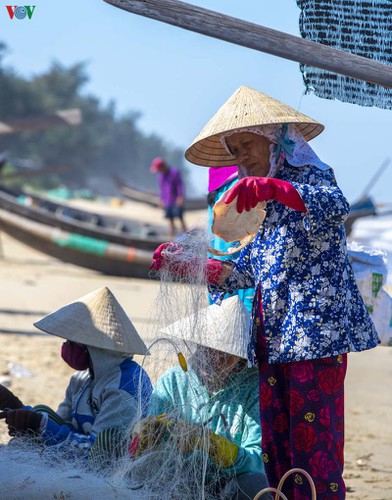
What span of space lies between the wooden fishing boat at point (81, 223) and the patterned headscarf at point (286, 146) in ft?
34.3

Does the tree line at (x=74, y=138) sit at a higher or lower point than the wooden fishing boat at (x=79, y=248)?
higher

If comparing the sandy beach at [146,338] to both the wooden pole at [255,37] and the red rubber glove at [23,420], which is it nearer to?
the red rubber glove at [23,420]

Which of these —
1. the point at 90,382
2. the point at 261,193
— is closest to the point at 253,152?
the point at 261,193

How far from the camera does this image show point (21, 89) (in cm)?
7169

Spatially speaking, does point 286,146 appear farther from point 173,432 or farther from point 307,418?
point 173,432

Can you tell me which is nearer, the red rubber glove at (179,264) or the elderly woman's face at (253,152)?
the elderly woman's face at (253,152)

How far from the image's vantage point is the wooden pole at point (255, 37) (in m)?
2.63

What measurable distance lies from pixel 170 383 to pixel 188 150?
92 cm

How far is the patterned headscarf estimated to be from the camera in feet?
9.40

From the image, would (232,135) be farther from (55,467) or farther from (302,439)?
(55,467)

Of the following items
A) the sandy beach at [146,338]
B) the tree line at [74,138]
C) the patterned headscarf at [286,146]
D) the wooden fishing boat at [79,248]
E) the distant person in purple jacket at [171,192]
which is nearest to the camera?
the patterned headscarf at [286,146]

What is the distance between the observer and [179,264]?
311cm

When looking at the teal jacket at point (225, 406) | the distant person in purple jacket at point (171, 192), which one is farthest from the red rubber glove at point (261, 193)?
the distant person in purple jacket at point (171, 192)

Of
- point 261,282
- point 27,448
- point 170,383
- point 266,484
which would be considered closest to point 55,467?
point 27,448
